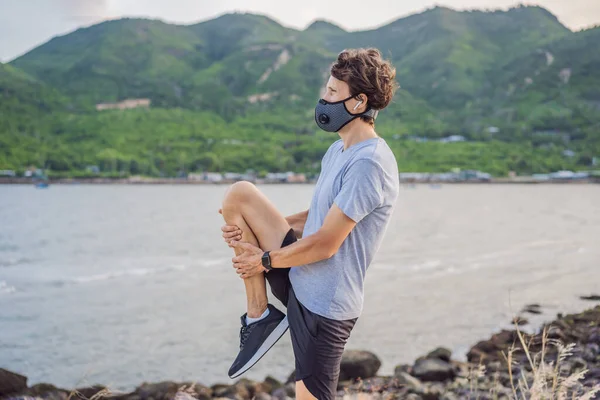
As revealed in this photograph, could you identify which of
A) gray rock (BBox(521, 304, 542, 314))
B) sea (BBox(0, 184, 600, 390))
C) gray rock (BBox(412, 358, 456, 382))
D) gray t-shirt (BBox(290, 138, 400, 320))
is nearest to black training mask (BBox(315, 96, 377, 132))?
gray t-shirt (BBox(290, 138, 400, 320))

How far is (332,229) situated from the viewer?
9.03ft

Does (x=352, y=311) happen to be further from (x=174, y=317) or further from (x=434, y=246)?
(x=434, y=246)

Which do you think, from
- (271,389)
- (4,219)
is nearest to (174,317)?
(271,389)

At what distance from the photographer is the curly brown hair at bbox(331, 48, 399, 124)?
285 cm

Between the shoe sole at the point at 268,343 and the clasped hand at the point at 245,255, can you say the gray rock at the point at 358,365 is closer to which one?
the shoe sole at the point at 268,343

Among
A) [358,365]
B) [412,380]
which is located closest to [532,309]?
[358,365]

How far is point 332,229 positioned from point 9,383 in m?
9.04

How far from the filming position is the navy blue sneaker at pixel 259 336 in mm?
3191

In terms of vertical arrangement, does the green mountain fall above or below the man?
above

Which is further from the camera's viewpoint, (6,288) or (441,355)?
(6,288)

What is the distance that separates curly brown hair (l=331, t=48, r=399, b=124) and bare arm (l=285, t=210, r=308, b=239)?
768 millimetres

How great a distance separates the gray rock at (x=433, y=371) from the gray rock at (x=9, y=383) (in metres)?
6.28

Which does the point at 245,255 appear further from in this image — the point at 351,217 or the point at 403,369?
the point at 403,369

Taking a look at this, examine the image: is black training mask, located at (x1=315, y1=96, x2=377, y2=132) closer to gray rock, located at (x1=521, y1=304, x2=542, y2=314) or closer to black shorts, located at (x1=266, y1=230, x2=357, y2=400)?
black shorts, located at (x1=266, y1=230, x2=357, y2=400)
